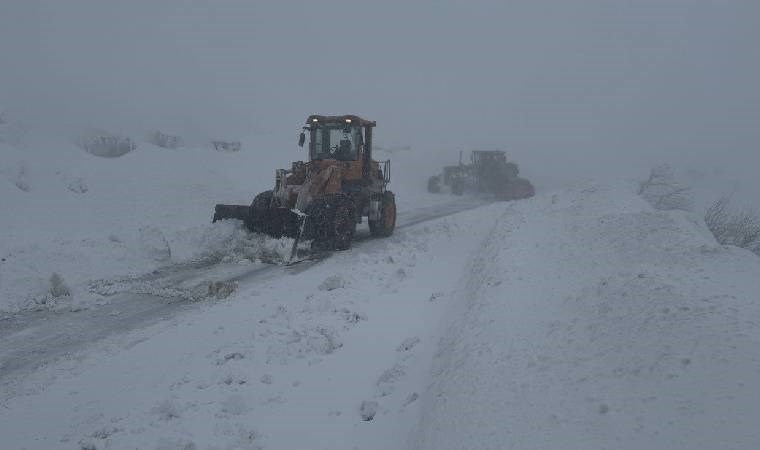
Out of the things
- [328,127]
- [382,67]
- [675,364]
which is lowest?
[675,364]

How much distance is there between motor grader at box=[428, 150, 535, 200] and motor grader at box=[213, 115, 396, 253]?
15500 millimetres

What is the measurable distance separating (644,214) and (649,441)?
6393 millimetres

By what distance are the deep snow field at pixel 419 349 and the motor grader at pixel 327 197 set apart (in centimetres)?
75

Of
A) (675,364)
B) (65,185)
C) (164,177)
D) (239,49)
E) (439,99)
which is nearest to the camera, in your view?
(675,364)

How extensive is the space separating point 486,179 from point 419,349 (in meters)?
24.8

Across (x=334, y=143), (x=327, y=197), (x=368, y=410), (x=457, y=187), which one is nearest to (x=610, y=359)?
(x=368, y=410)

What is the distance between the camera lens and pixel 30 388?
5344 mm

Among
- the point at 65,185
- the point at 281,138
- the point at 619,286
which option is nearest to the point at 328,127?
the point at 65,185

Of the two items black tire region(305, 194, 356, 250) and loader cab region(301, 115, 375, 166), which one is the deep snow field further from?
loader cab region(301, 115, 375, 166)

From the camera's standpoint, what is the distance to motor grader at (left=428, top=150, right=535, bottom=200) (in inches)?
1149

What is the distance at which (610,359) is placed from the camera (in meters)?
3.97

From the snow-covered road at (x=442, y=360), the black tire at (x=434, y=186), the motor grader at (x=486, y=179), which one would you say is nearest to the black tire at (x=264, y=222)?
the snow-covered road at (x=442, y=360)

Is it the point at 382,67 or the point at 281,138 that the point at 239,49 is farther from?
the point at 281,138

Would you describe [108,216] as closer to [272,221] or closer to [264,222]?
[264,222]
